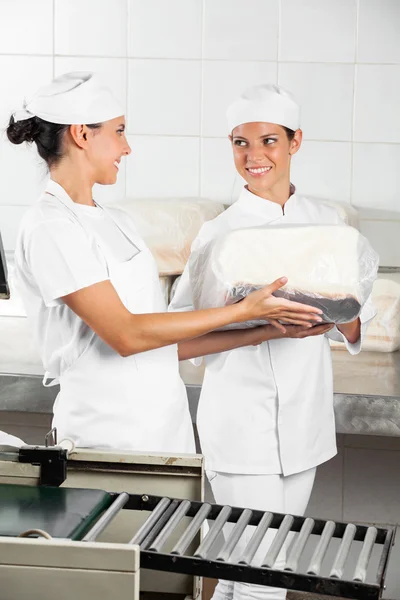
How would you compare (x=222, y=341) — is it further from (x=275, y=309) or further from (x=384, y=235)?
(x=384, y=235)

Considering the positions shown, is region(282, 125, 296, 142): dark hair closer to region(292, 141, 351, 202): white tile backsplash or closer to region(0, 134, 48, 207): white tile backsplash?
region(292, 141, 351, 202): white tile backsplash

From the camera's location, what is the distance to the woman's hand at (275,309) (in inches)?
64.9

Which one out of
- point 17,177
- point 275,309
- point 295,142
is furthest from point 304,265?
point 17,177

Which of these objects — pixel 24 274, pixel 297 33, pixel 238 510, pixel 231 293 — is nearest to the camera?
pixel 238 510

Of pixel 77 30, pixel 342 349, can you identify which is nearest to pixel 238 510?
pixel 342 349

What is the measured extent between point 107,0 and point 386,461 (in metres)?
1.89

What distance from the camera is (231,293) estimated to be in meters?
1.73

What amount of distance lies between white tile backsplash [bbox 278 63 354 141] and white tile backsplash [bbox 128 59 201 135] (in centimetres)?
33

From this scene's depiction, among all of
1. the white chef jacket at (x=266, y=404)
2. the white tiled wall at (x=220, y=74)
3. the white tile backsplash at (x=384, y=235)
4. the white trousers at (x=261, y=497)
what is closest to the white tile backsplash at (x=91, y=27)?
the white tiled wall at (x=220, y=74)

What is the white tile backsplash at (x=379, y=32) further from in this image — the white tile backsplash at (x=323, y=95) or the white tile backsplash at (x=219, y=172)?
the white tile backsplash at (x=219, y=172)

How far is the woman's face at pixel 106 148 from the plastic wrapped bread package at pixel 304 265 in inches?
10.6

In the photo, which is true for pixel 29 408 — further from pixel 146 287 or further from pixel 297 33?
pixel 297 33

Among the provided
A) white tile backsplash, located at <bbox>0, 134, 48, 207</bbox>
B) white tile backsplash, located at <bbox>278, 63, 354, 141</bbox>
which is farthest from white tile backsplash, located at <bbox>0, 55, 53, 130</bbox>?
white tile backsplash, located at <bbox>278, 63, 354, 141</bbox>

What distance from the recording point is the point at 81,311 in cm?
155
